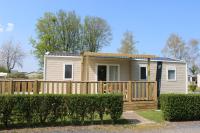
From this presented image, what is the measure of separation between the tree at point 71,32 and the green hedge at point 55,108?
32.1 m

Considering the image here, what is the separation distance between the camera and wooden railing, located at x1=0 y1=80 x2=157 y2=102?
10.3m

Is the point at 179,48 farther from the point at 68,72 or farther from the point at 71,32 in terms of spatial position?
the point at 68,72

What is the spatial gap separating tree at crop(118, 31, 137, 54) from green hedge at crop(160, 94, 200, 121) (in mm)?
34793

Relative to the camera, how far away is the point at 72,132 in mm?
7574

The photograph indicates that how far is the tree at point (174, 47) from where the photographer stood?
5178 cm

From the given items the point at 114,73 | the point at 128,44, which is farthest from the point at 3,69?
the point at 114,73

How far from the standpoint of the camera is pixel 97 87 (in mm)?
11711

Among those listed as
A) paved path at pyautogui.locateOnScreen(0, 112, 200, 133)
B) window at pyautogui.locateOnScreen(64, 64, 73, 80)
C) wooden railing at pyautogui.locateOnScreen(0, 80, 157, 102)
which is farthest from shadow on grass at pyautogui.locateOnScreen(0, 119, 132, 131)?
window at pyautogui.locateOnScreen(64, 64, 73, 80)

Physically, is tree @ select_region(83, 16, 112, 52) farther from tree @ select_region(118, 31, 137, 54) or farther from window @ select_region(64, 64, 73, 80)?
window @ select_region(64, 64, 73, 80)

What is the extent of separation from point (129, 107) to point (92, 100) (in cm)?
394

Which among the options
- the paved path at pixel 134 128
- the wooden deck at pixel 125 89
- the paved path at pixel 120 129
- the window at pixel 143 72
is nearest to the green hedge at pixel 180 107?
the paved path at pixel 134 128

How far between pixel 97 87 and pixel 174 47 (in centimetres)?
4314

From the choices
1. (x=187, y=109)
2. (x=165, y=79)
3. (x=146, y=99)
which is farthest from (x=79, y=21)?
(x=187, y=109)

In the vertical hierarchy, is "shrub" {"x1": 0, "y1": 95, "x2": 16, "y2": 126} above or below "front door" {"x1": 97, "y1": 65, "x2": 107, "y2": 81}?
below
